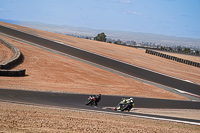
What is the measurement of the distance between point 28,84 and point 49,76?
4.39 meters

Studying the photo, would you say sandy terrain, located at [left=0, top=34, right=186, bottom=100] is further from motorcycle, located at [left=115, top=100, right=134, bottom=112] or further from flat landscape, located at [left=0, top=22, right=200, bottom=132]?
motorcycle, located at [left=115, top=100, right=134, bottom=112]

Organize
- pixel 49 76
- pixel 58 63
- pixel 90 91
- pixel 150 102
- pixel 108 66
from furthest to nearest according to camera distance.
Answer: pixel 108 66, pixel 58 63, pixel 49 76, pixel 90 91, pixel 150 102

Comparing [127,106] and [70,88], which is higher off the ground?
[127,106]

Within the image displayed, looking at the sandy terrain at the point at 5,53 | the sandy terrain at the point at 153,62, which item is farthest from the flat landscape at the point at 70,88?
the sandy terrain at the point at 153,62

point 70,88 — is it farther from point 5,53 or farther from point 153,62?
point 153,62

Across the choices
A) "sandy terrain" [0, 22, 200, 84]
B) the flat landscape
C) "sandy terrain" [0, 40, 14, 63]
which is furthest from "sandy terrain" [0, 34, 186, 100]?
"sandy terrain" [0, 22, 200, 84]

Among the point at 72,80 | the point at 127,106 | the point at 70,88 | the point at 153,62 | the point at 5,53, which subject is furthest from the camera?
the point at 153,62

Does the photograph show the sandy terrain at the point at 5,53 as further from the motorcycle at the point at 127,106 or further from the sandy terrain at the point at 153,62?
the motorcycle at the point at 127,106

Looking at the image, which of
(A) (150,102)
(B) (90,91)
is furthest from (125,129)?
(B) (90,91)

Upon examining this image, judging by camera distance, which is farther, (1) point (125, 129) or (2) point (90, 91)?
(2) point (90, 91)

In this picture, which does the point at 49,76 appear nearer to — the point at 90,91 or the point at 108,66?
the point at 90,91

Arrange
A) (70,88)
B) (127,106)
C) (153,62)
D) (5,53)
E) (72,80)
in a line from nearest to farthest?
(127,106) < (70,88) < (72,80) < (5,53) < (153,62)

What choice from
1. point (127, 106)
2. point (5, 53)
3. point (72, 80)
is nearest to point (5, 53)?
point (5, 53)

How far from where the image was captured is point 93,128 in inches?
312
